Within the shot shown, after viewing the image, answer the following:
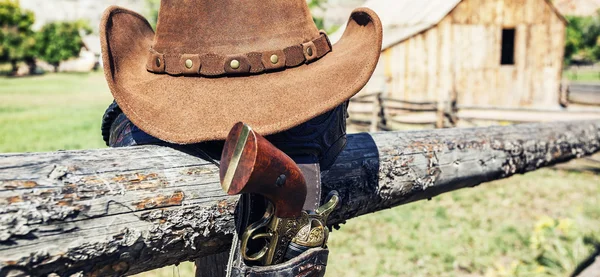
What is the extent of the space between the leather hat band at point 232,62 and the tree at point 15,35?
5005 cm

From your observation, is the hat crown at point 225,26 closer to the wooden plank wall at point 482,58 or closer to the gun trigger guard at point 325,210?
the gun trigger guard at point 325,210

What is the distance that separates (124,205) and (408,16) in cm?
1431

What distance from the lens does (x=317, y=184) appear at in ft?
4.56

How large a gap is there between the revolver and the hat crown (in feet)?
1.42

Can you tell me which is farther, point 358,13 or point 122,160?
point 358,13

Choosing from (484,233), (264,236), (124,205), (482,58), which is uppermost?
(124,205)

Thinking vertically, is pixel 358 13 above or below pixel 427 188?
above

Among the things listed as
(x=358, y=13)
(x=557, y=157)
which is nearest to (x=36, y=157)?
(x=358, y=13)

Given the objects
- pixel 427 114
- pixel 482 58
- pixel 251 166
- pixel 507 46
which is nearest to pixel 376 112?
pixel 427 114

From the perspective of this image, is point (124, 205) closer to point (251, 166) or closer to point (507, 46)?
point (251, 166)

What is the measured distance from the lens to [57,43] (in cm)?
5659

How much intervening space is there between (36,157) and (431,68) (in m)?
13.6

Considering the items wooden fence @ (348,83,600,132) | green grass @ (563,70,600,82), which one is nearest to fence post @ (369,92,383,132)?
wooden fence @ (348,83,600,132)

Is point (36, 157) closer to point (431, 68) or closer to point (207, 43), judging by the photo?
point (207, 43)
